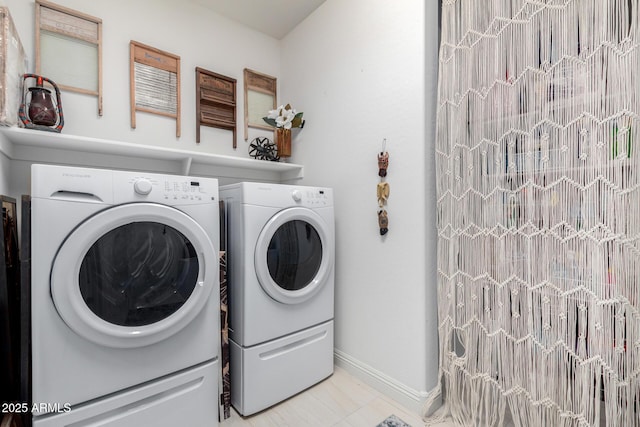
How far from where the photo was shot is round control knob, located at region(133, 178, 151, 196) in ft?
3.95

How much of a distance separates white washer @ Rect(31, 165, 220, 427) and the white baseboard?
33.4 inches

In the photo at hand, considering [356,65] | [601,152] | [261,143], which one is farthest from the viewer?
[261,143]

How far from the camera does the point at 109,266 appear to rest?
116 centimetres

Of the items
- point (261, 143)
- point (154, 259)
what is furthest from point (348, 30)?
point (154, 259)

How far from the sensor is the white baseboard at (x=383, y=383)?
1.54m

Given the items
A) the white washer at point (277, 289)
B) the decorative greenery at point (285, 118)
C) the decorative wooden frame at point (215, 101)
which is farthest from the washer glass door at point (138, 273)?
the decorative greenery at point (285, 118)

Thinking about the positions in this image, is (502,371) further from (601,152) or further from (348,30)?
(348,30)

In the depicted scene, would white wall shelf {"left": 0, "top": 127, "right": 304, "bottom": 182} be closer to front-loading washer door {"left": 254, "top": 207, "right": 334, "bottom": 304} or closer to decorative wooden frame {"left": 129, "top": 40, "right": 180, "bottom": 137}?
decorative wooden frame {"left": 129, "top": 40, "right": 180, "bottom": 137}

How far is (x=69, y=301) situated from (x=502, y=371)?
1.75 m

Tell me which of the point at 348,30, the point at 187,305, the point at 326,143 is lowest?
the point at 187,305

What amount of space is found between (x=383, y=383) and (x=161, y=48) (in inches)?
101

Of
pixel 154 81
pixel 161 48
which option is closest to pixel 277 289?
pixel 154 81

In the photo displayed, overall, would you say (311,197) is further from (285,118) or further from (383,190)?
(285,118)

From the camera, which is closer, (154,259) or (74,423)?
(74,423)
